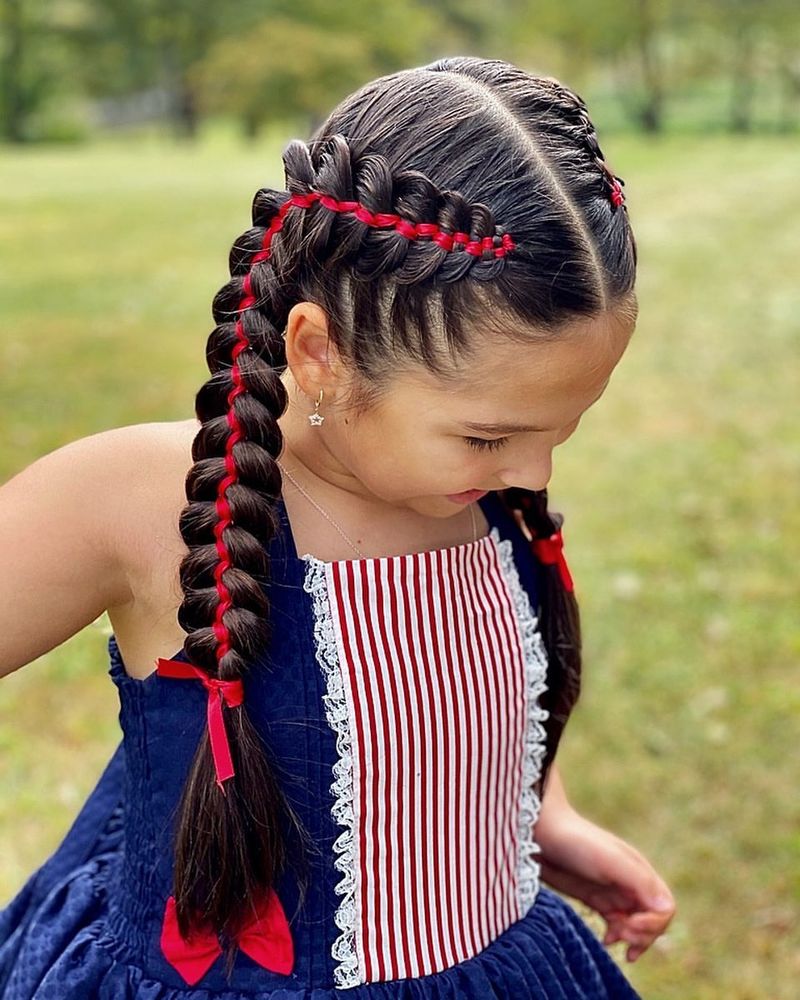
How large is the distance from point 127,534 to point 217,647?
0.14 meters

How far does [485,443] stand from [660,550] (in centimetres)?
337

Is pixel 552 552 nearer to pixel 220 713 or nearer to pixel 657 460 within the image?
pixel 220 713

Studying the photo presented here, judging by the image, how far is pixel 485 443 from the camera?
1.32 metres

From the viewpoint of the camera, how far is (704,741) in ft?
11.1

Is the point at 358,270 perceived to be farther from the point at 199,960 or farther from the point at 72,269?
the point at 72,269

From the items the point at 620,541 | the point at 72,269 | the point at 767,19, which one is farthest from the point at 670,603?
the point at 767,19

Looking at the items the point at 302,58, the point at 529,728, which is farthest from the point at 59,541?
the point at 302,58

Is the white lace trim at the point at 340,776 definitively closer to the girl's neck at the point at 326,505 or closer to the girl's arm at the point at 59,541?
the girl's neck at the point at 326,505

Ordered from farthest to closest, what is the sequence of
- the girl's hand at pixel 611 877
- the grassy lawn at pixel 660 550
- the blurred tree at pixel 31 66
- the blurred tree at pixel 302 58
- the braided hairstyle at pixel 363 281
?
the blurred tree at pixel 31 66, the blurred tree at pixel 302 58, the grassy lawn at pixel 660 550, the girl's hand at pixel 611 877, the braided hairstyle at pixel 363 281

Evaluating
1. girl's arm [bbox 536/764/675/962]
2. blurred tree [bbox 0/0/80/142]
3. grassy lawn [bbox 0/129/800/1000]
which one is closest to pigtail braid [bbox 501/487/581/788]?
girl's arm [bbox 536/764/675/962]

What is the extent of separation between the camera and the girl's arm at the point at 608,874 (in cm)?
177

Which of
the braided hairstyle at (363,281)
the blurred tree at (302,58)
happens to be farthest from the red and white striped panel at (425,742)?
the blurred tree at (302,58)

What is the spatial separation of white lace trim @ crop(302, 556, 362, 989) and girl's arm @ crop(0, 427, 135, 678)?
0.21 m

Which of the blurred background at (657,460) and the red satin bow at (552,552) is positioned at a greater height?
the red satin bow at (552,552)
